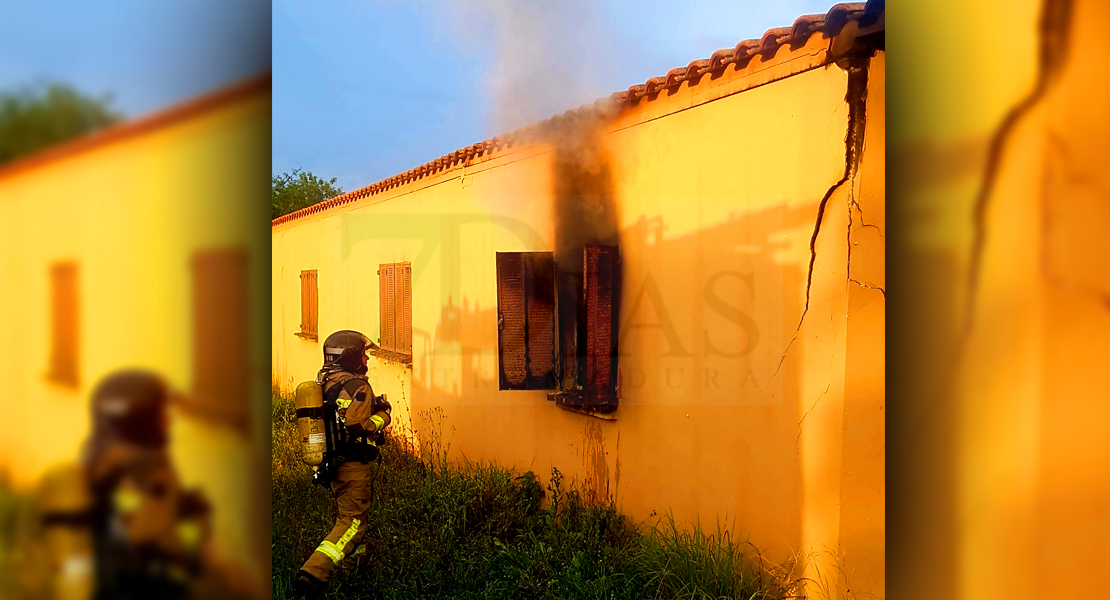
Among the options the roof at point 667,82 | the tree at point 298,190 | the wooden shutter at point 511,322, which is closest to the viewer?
the roof at point 667,82

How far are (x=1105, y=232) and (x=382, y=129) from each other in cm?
328

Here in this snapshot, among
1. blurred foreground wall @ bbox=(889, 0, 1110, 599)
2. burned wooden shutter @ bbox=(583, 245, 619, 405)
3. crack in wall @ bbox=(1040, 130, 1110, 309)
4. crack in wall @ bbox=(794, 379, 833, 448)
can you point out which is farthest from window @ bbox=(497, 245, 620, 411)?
crack in wall @ bbox=(1040, 130, 1110, 309)

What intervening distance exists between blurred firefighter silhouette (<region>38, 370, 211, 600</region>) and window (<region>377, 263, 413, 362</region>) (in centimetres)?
103

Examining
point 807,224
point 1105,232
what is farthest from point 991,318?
point 807,224

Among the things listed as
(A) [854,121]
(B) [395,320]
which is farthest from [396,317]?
(A) [854,121]

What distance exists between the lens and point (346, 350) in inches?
114

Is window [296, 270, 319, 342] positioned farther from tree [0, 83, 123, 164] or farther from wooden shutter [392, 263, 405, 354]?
tree [0, 83, 123, 164]

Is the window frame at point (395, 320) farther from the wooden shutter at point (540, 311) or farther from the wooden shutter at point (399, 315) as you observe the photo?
the wooden shutter at point (540, 311)

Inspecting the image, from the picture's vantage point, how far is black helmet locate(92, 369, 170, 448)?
273 cm

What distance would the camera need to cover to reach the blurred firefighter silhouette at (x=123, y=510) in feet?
8.91

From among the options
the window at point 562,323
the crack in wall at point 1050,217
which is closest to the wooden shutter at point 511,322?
the window at point 562,323

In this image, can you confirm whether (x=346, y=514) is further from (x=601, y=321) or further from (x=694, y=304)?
(x=694, y=304)

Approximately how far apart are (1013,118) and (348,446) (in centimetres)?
337

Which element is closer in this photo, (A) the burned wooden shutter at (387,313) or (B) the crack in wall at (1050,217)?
(B) the crack in wall at (1050,217)
